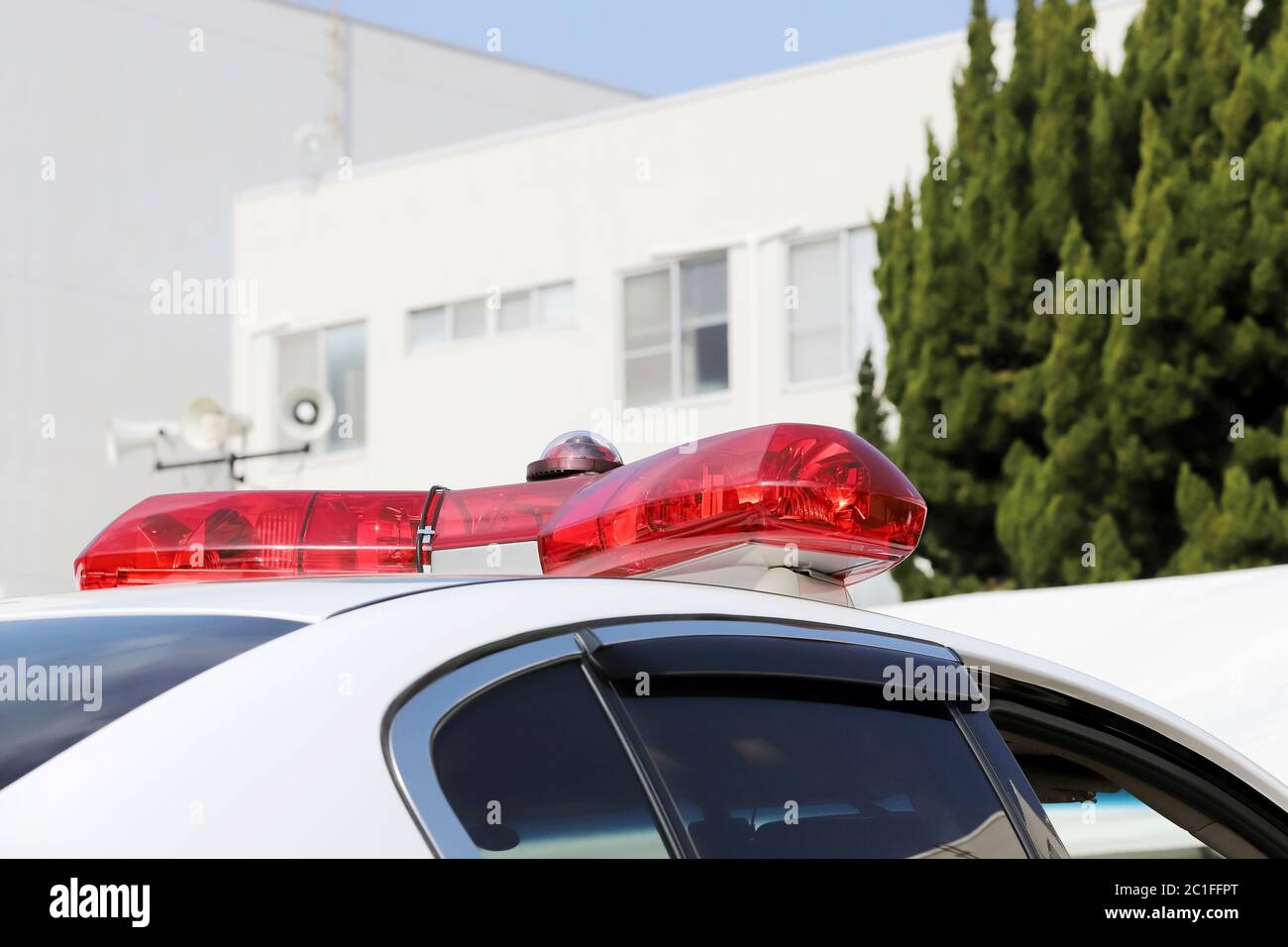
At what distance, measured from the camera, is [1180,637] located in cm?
618

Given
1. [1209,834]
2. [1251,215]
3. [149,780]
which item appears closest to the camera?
[149,780]

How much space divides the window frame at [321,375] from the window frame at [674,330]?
3.64m

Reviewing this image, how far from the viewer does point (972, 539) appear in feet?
45.4

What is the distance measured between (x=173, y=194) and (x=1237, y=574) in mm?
23562

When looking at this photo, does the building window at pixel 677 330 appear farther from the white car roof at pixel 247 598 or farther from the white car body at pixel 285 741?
the white car body at pixel 285 741

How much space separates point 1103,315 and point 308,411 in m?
8.70

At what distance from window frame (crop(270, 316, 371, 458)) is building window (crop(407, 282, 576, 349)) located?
81 cm

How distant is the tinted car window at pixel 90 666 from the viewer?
1.46 m

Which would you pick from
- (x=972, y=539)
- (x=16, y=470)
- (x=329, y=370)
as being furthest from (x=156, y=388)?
(x=972, y=539)

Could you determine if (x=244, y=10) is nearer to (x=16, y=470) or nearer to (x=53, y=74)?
(x=53, y=74)

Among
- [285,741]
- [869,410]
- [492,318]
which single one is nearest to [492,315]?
[492,318]

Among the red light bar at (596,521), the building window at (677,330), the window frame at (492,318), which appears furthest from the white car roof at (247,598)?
the window frame at (492,318)

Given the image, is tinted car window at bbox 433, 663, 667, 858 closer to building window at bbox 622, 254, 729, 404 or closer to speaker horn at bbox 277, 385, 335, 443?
speaker horn at bbox 277, 385, 335, 443

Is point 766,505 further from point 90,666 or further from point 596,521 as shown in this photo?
point 90,666
